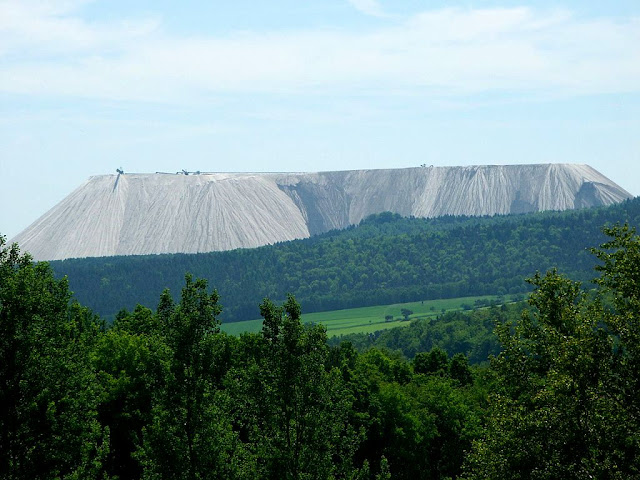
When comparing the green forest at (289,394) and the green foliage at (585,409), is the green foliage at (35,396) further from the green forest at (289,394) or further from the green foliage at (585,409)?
the green foliage at (585,409)

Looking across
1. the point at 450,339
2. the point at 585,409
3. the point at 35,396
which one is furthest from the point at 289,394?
the point at 450,339

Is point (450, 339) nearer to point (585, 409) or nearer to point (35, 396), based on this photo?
point (35, 396)

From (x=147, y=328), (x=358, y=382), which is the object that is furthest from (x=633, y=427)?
(x=147, y=328)

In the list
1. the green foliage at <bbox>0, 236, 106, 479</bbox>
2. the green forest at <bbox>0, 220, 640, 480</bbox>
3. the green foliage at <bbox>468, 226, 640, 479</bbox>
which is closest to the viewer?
the green foliage at <bbox>468, 226, 640, 479</bbox>

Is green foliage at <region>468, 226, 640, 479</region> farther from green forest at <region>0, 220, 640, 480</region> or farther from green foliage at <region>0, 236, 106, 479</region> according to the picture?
green foliage at <region>0, 236, 106, 479</region>

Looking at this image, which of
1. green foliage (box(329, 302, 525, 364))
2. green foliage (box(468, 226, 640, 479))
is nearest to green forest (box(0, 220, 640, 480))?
green foliage (box(468, 226, 640, 479))

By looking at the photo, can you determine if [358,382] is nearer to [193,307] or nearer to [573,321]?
[193,307]

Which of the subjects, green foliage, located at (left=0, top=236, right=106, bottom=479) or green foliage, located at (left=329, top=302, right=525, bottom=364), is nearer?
green foliage, located at (left=0, top=236, right=106, bottom=479)

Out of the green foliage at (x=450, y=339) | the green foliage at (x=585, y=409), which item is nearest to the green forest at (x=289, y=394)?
the green foliage at (x=585, y=409)

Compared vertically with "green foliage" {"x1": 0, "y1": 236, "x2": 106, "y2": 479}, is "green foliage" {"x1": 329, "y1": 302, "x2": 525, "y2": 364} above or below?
below

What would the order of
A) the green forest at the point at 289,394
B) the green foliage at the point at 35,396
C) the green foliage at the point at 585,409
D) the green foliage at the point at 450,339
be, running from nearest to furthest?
1. the green foliage at the point at 585,409
2. the green forest at the point at 289,394
3. the green foliage at the point at 35,396
4. the green foliage at the point at 450,339

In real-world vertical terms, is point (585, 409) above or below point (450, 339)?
above
